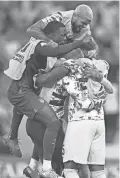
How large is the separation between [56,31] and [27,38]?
3.58 meters

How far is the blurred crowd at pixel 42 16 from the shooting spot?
8.37 m

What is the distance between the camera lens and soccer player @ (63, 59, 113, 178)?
4.91 metres

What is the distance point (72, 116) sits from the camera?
195 inches

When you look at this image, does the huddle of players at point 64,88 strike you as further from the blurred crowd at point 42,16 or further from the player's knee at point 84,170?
the blurred crowd at point 42,16

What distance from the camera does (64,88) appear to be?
16.4 ft

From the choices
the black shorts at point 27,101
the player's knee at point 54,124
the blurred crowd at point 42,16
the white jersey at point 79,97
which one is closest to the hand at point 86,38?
the white jersey at point 79,97

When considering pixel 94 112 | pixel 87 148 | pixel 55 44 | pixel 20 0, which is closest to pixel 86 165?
pixel 87 148

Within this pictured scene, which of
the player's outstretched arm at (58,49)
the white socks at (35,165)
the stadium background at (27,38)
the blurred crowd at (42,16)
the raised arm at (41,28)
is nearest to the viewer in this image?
the player's outstretched arm at (58,49)

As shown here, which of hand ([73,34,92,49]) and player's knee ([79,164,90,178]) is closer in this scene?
hand ([73,34,92,49])

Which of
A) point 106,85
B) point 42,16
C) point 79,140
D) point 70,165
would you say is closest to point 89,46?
point 106,85

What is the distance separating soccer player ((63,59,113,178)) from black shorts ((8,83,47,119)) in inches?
11.9

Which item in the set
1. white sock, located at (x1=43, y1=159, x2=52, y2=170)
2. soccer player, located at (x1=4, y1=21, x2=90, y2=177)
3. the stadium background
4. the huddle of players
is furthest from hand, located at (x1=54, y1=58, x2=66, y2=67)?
the stadium background

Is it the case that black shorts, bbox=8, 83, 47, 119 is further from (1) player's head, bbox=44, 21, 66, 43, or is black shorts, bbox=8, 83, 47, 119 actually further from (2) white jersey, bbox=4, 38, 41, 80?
(1) player's head, bbox=44, 21, 66, 43

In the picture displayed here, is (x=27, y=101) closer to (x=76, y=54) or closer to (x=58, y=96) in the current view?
(x=58, y=96)
